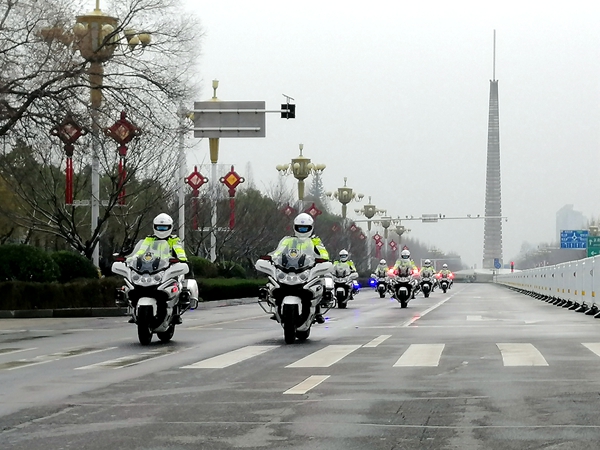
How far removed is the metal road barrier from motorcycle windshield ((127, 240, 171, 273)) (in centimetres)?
1348

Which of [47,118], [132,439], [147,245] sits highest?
[47,118]

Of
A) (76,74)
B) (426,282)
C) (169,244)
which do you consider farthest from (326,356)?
(426,282)

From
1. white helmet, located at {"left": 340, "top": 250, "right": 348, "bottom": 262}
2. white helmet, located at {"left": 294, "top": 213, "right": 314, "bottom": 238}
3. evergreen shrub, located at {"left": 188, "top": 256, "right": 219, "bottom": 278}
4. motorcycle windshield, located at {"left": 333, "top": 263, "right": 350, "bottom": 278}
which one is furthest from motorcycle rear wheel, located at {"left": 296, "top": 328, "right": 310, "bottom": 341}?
evergreen shrub, located at {"left": 188, "top": 256, "right": 219, "bottom": 278}

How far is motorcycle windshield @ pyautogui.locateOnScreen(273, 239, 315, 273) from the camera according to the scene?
18422mm

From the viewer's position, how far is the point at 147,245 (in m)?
18.6

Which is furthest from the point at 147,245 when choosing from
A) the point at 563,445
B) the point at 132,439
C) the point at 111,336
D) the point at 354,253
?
the point at 354,253

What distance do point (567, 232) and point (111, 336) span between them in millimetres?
93169

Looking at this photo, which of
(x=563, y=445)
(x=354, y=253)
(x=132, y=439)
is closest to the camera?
(x=563, y=445)

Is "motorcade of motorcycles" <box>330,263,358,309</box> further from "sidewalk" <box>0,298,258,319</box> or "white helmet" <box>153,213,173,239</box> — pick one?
"white helmet" <box>153,213,173,239</box>

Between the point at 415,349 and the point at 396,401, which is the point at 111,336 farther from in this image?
the point at 396,401

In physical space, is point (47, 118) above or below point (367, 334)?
above

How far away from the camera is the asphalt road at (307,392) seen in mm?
8227

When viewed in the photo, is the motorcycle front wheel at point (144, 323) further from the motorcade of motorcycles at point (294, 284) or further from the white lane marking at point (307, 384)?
the white lane marking at point (307, 384)

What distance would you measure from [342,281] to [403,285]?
3198 millimetres
